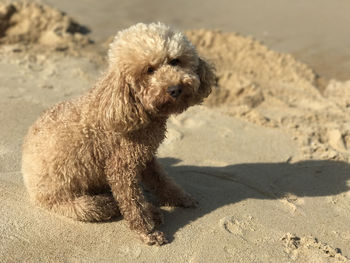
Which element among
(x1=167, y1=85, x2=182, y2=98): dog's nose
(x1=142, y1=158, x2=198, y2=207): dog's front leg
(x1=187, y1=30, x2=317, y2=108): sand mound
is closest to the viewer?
(x1=167, y1=85, x2=182, y2=98): dog's nose

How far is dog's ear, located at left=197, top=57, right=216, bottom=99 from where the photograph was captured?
3.38 m

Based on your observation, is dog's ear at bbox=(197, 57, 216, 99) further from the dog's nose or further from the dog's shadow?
the dog's shadow

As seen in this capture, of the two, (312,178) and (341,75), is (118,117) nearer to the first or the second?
(312,178)

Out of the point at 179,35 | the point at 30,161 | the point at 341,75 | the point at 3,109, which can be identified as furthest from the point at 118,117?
the point at 341,75

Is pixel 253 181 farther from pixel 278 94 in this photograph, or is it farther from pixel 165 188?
pixel 278 94

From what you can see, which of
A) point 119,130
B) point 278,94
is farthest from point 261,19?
point 119,130

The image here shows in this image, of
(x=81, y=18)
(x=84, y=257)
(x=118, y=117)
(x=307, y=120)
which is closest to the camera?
(x=118, y=117)

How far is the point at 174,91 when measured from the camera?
297 centimetres

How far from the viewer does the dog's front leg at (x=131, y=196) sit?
133 inches

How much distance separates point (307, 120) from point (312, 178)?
4.26 feet

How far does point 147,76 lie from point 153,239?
135cm

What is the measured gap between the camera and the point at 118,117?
9.86 ft

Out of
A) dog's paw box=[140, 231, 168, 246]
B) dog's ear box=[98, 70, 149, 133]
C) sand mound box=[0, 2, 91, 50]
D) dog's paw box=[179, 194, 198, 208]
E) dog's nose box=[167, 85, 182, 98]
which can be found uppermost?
dog's nose box=[167, 85, 182, 98]

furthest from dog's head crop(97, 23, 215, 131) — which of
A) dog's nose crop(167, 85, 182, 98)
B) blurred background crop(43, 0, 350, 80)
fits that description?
blurred background crop(43, 0, 350, 80)
